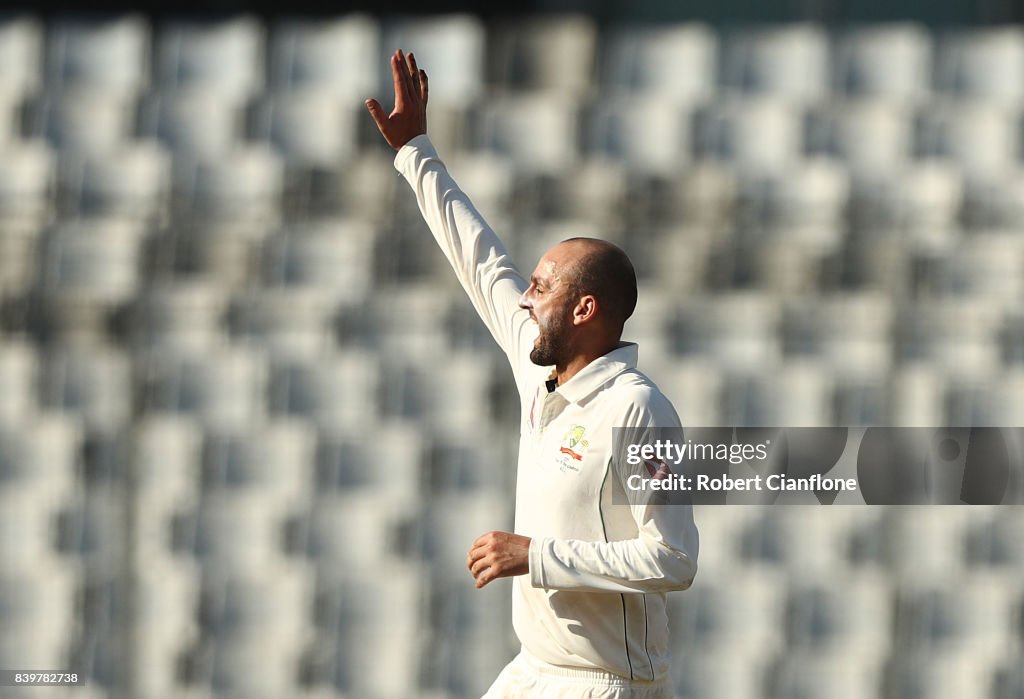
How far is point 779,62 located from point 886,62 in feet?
1.15

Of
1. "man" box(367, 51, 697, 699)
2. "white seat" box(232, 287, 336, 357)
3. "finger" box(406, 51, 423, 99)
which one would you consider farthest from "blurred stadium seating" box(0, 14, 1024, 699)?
"man" box(367, 51, 697, 699)

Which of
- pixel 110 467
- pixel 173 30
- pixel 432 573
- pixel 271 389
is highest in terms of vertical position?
pixel 173 30

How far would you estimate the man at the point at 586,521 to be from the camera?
5.20 ft

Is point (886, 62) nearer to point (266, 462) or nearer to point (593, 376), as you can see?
point (266, 462)

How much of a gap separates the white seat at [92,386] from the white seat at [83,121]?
0.70 m

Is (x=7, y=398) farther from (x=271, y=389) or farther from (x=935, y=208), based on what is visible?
(x=935, y=208)

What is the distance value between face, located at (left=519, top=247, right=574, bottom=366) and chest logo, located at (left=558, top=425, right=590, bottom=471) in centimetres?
10

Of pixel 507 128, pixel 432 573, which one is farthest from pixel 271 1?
pixel 432 573

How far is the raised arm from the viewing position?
6.25 feet

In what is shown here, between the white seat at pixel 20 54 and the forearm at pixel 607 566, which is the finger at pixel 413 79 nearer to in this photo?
the forearm at pixel 607 566

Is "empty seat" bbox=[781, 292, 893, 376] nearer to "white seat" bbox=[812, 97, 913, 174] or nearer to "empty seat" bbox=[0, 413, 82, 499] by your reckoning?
"white seat" bbox=[812, 97, 913, 174]

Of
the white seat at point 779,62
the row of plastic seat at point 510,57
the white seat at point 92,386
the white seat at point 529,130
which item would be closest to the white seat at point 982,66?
the row of plastic seat at point 510,57

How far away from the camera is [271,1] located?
417cm

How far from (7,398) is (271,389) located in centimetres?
75
